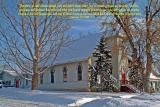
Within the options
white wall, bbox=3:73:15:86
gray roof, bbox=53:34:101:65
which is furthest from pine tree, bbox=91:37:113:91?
white wall, bbox=3:73:15:86

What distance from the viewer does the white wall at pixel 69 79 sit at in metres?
41.4

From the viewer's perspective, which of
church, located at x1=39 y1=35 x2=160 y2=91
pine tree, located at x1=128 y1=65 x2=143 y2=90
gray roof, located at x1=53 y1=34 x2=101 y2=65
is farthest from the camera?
pine tree, located at x1=128 y1=65 x2=143 y2=90

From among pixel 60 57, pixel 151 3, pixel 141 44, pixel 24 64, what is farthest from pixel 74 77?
pixel 151 3

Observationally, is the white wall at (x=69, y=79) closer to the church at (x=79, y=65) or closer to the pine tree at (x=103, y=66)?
the church at (x=79, y=65)

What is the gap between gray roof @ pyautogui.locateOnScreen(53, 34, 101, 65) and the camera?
4172 centimetres

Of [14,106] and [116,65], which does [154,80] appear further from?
[14,106]

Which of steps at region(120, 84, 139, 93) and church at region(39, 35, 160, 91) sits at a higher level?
church at region(39, 35, 160, 91)

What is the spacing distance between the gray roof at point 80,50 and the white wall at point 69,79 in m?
0.78

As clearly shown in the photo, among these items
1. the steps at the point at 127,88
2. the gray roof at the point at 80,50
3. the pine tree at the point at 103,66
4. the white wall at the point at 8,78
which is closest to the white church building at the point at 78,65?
the gray roof at the point at 80,50

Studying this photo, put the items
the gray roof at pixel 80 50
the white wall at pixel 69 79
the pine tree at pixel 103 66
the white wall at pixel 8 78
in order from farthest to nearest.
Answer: the white wall at pixel 8 78
the gray roof at pixel 80 50
the white wall at pixel 69 79
the pine tree at pixel 103 66

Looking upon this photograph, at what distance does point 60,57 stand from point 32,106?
27431 millimetres

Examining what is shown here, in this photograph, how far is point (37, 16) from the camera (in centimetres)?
3312

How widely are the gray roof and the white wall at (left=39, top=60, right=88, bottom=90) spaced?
78 cm

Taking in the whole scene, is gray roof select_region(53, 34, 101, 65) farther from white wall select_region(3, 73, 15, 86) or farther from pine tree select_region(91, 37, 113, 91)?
white wall select_region(3, 73, 15, 86)
